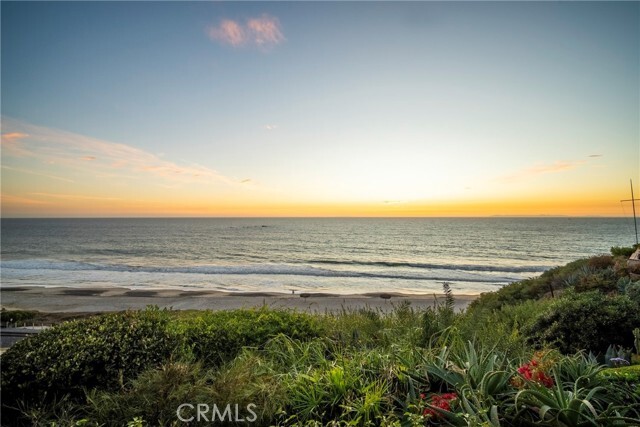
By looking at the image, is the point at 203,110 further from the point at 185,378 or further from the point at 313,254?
the point at 313,254

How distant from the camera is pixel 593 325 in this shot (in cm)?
579

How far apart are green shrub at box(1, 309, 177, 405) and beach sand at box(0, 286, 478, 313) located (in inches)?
546

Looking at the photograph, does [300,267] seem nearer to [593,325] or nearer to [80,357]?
[593,325]

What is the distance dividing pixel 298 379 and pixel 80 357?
2502 millimetres

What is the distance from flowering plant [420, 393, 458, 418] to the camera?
2979 millimetres

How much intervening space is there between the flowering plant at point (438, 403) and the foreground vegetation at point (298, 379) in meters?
0.01

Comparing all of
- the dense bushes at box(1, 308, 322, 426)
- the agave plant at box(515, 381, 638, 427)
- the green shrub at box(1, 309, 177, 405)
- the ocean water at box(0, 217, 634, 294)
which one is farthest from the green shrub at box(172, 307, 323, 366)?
the ocean water at box(0, 217, 634, 294)

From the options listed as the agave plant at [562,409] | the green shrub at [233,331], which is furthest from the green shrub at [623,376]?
the green shrub at [233,331]

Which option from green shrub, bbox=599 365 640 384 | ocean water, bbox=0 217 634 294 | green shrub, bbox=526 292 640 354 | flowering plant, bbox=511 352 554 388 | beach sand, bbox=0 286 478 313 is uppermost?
flowering plant, bbox=511 352 554 388

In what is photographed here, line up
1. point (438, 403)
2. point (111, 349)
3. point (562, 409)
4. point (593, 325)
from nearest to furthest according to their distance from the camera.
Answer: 1. point (562, 409)
2. point (438, 403)
3. point (111, 349)
4. point (593, 325)

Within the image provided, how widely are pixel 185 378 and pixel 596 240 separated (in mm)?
83366

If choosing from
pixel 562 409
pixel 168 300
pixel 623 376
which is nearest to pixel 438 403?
pixel 562 409

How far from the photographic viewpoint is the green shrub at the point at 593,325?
571 centimetres

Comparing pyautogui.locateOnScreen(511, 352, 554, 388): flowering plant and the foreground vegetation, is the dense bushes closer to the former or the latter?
the foreground vegetation
